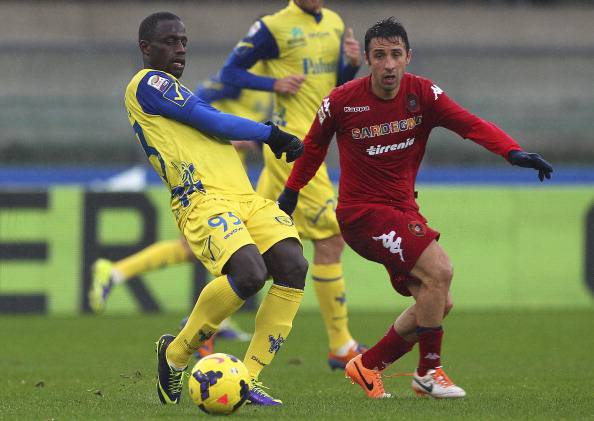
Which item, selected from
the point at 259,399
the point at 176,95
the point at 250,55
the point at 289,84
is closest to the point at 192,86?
the point at 250,55

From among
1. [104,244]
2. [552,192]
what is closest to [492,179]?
[552,192]

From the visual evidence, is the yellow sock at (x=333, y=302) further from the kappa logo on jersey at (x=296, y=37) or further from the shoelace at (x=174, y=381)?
the shoelace at (x=174, y=381)

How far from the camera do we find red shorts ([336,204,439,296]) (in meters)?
6.18

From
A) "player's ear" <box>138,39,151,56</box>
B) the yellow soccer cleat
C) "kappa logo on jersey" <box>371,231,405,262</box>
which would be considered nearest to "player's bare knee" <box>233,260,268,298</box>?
"kappa logo on jersey" <box>371,231,405,262</box>

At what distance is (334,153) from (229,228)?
7809 mm

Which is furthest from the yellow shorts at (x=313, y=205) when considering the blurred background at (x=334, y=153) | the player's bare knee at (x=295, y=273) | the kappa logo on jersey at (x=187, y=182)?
the blurred background at (x=334, y=153)

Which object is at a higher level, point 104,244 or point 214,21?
point 214,21

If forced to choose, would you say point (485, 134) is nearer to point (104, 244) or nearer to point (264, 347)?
point (264, 347)

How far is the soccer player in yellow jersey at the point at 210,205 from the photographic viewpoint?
5812 millimetres

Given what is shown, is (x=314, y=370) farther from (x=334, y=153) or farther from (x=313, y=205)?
(x=334, y=153)

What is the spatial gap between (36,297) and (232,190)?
5.97m

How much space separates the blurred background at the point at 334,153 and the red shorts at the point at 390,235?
5.45 m

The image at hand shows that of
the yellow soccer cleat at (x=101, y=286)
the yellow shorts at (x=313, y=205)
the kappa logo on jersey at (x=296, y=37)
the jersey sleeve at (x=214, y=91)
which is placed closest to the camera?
the yellow shorts at (x=313, y=205)

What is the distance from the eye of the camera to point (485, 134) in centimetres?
616
